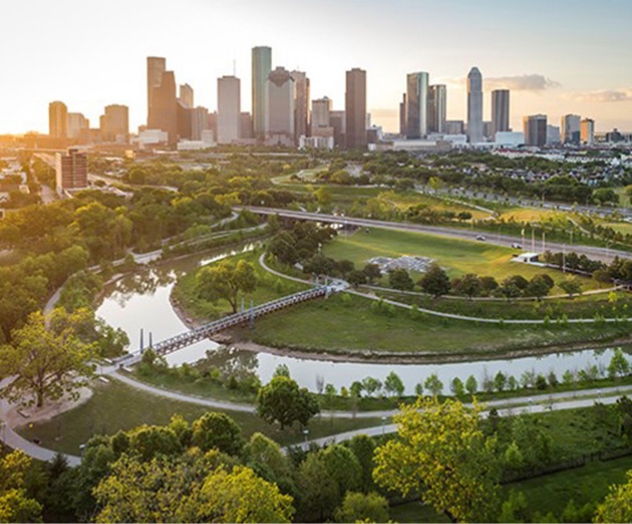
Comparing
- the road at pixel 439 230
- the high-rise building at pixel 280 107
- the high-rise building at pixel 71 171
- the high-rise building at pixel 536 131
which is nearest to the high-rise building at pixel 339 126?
the high-rise building at pixel 280 107

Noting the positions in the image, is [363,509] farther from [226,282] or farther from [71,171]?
[71,171]

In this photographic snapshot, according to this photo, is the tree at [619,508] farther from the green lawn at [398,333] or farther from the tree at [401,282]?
the tree at [401,282]

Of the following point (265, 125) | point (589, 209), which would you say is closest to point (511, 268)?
point (589, 209)

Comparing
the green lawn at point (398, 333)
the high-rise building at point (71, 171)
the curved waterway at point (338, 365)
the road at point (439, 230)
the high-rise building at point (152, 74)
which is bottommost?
the curved waterway at point (338, 365)

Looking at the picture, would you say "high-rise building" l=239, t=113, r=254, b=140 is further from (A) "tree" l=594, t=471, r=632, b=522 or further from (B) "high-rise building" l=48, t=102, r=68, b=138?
(A) "tree" l=594, t=471, r=632, b=522

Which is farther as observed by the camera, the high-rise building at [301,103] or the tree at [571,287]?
the high-rise building at [301,103]

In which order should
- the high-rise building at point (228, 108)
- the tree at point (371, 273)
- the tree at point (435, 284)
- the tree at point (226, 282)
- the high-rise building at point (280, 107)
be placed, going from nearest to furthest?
the tree at point (226, 282), the tree at point (435, 284), the tree at point (371, 273), the high-rise building at point (280, 107), the high-rise building at point (228, 108)

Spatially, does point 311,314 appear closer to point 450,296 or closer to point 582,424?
point 450,296
